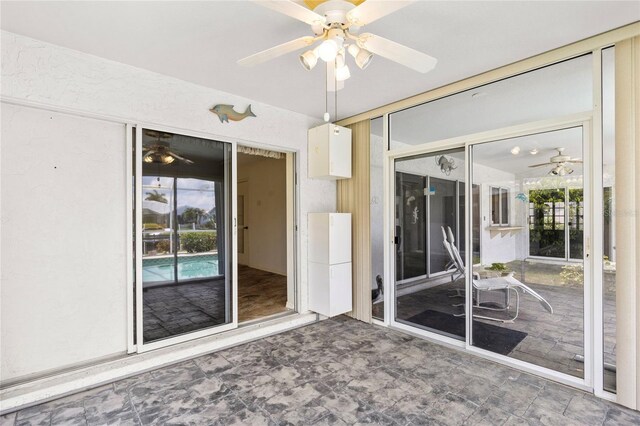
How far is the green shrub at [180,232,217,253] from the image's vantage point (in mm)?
3311

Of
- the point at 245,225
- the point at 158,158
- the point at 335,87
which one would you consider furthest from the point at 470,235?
the point at 245,225

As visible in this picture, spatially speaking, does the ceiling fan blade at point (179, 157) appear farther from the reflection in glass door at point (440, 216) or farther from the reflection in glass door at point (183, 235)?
the reflection in glass door at point (440, 216)

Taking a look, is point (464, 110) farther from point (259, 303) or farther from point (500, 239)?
point (259, 303)

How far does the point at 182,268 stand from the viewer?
10.9ft

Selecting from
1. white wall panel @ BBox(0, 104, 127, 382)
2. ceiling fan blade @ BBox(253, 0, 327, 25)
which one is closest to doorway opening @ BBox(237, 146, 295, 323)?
white wall panel @ BBox(0, 104, 127, 382)

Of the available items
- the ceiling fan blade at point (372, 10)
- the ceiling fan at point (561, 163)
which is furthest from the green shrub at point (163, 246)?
the ceiling fan at point (561, 163)

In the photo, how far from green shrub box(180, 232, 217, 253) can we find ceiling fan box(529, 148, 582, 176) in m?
3.49

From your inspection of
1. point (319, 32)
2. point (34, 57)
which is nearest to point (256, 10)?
point (319, 32)

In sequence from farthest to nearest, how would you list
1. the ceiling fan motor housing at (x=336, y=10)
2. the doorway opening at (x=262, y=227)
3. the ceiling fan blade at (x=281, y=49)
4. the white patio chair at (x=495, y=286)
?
the doorway opening at (x=262, y=227)
the white patio chair at (x=495, y=286)
the ceiling fan blade at (x=281, y=49)
the ceiling fan motor housing at (x=336, y=10)

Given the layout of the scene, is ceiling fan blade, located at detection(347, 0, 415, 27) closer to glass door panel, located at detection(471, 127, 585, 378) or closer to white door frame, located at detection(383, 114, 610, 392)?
white door frame, located at detection(383, 114, 610, 392)

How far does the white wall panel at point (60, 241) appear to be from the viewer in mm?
2393

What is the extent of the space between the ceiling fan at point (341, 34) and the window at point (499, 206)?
175 cm

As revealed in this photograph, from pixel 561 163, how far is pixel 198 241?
3.66 metres

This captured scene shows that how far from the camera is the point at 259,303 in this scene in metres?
4.60
